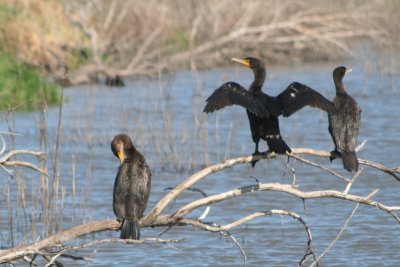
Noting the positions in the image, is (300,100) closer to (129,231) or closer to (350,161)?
(350,161)

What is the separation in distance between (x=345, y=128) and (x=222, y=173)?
19.1ft

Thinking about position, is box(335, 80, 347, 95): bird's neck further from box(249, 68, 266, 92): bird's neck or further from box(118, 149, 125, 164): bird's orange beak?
box(118, 149, 125, 164): bird's orange beak

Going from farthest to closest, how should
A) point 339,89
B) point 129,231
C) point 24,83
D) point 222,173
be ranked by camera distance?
point 24,83
point 222,173
point 339,89
point 129,231

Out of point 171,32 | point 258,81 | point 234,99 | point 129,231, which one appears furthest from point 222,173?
point 171,32

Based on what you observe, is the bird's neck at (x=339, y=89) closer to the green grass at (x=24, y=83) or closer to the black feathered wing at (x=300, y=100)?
the black feathered wing at (x=300, y=100)

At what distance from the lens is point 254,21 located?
23391mm

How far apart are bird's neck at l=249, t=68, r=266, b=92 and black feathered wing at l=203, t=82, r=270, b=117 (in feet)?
1.69

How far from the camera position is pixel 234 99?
6816mm

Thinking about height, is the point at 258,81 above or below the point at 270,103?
above

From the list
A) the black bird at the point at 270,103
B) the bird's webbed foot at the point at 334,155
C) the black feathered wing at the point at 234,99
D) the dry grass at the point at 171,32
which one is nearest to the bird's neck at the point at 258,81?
the black bird at the point at 270,103

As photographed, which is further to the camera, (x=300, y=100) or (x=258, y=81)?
(x=258, y=81)

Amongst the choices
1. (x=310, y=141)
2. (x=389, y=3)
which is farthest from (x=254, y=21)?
(x=310, y=141)

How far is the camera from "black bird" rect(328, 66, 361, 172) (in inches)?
284

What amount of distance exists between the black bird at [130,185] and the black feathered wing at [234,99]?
23.3 inches
